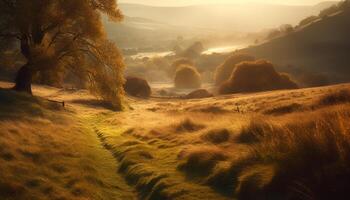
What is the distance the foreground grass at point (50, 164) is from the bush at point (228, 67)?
112 m

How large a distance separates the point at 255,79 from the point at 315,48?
10580cm

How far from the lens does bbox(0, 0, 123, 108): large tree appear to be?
100 ft

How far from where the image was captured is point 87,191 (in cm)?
1223

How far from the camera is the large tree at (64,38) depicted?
100ft

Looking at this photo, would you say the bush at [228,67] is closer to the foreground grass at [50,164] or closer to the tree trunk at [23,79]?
the tree trunk at [23,79]

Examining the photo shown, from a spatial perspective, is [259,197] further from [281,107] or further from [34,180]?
[281,107]

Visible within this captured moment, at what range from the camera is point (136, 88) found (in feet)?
318

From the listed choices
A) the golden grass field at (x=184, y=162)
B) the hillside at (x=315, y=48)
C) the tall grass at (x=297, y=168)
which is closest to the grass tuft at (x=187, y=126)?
the golden grass field at (x=184, y=162)

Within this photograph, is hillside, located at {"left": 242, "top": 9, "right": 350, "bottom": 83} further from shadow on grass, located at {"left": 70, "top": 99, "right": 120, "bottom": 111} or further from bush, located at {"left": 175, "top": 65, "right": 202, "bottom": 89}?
shadow on grass, located at {"left": 70, "top": 99, "right": 120, "bottom": 111}

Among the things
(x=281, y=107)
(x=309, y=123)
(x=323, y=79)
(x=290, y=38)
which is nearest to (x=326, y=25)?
(x=290, y=38)

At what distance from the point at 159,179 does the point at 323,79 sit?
111 metres

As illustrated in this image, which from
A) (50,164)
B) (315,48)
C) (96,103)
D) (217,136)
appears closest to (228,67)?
(315,48)

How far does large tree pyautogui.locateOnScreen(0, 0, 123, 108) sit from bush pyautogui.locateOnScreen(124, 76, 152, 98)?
59.9 metres

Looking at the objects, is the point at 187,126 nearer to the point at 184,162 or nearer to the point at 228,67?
the point at 184,162
